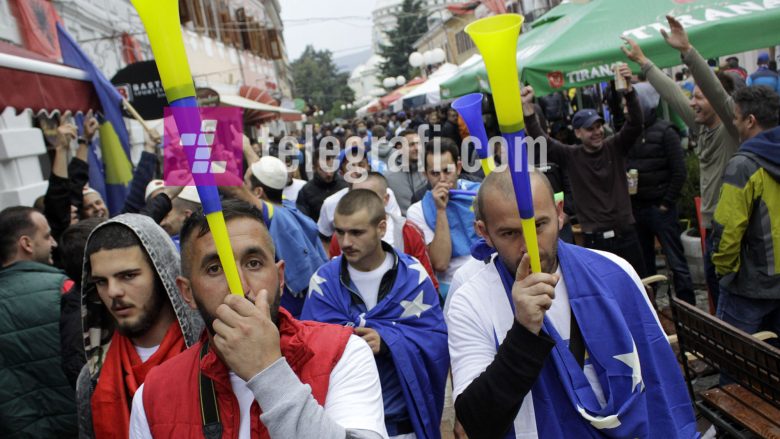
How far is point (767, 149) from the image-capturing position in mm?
3646

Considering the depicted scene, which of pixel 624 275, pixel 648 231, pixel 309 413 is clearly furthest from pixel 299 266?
pixel 648 231

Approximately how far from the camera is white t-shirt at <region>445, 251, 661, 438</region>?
1.96m

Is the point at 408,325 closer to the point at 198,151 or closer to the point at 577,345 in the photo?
the point at 577,345

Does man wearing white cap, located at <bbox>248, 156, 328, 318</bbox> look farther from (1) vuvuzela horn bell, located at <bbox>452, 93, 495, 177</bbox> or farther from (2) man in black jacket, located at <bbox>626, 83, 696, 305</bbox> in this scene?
(2) man in black jacket, located at <bbox>626, 83, 696, 305</bbox>

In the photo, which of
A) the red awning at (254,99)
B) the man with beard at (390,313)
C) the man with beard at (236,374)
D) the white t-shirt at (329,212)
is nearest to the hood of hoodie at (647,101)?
the white t-shirt at (329,212)

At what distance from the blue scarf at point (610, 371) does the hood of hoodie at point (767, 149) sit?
2.06 metres

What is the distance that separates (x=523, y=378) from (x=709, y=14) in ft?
15.5

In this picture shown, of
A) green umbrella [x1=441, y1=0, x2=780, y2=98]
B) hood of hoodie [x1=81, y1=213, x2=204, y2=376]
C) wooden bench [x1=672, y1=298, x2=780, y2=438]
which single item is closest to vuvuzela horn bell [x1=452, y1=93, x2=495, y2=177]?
hood of hoodie [x1=81, y1=213, x2=204, y2=376]

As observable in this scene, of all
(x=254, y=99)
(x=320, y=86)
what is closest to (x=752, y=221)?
(x=254, y=99)

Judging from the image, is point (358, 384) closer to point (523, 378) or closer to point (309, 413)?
point (309, 413)

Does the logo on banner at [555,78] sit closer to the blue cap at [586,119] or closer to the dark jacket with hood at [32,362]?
the blue cap at [586,119]

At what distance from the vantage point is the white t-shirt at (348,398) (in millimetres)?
1648

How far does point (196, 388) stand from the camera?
1.74 meters

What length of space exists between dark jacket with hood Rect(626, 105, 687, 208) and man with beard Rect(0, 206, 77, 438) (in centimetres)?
488
